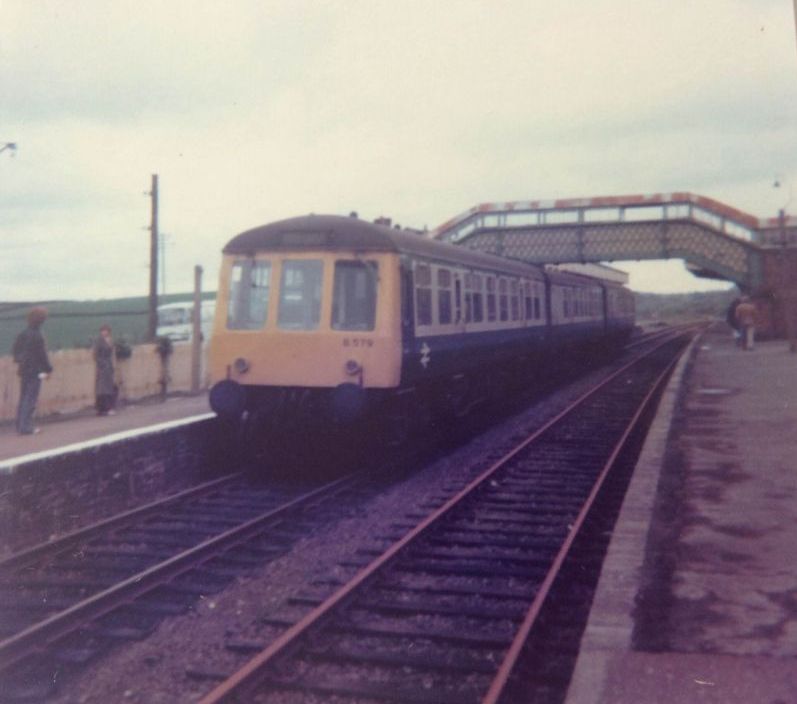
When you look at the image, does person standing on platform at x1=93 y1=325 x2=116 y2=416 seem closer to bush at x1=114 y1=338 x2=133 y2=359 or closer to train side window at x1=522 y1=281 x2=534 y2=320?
bush at x1=114 y1=338 x2=133 y2=359

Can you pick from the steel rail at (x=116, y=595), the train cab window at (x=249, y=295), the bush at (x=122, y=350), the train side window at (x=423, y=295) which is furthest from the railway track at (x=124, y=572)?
the bush at (x=122, y=350)

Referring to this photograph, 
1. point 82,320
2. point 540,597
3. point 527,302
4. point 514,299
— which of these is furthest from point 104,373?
point 82,320

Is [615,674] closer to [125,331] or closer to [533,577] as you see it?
[533,577]

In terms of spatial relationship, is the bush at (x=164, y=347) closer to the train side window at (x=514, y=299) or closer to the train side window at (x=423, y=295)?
the train side window at (x=514, y=299)

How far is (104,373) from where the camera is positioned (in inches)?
588

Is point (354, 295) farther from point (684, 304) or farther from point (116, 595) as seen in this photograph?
point (684, 304)

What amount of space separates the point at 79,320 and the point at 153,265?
7567 mm

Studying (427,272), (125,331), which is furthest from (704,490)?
(125,331)

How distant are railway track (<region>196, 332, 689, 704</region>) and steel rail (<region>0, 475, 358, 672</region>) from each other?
1.15 metres

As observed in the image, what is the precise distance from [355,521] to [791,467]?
4339mm

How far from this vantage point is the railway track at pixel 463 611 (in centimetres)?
468

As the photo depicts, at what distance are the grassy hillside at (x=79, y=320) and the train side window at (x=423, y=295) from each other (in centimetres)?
1056

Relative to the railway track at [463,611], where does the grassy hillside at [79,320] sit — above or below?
above

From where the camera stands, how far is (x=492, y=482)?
983 cm
